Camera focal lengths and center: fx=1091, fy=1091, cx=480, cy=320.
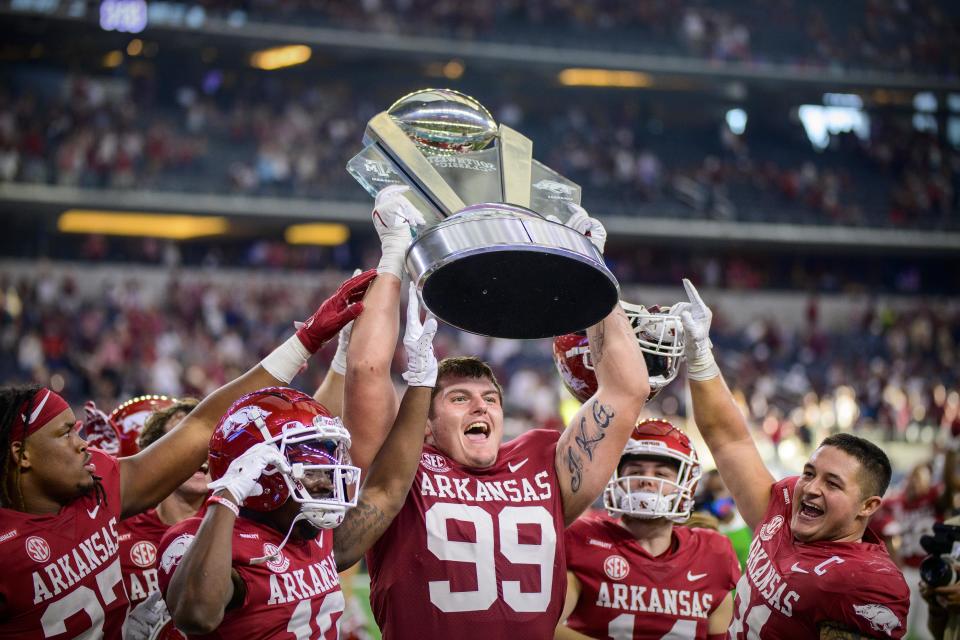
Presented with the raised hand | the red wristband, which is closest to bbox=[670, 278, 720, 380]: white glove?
the raised hand

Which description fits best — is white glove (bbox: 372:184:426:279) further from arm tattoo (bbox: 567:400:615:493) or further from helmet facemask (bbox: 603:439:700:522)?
helmet facemask (bbox: 603:439:700:522)

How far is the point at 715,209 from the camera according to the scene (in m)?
25.2

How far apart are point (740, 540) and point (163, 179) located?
18.0m

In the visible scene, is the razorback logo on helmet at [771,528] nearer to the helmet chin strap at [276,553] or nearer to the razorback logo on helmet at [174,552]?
the helmet chin strap at [276,553]

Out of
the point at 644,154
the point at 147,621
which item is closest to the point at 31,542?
the point at 147,621

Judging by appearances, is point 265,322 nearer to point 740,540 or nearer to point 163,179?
point 163,179

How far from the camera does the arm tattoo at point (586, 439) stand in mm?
3506

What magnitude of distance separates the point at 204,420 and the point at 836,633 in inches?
84.7

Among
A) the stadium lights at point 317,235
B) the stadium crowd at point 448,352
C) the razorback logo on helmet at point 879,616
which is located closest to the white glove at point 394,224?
the razorback logo on helmet at point 879,616

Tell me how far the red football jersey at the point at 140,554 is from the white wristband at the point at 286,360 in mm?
826

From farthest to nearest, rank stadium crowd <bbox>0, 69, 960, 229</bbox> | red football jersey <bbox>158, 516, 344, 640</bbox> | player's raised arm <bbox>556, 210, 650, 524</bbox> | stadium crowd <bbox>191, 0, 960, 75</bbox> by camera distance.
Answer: stadium crowd <bbox>191, 0, 960, 75</bbox> < stadium crowd <bbox>0, 69, 960, 229</bbox> < player's raised arm <bbox>556, 210, 650, 524</bbox> < red football jersey <bbox>158, 516, 344, 640</bbox>

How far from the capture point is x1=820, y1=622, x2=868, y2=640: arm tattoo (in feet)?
11.3

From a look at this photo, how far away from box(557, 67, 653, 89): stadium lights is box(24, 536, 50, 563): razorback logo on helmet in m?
25.0

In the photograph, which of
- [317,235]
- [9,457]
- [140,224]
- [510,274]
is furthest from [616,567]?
[317,235]
